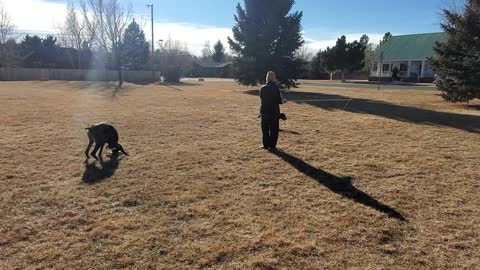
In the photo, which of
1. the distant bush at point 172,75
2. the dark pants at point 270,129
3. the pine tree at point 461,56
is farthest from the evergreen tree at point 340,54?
the dark pants at point 270,129

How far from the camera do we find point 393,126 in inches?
483

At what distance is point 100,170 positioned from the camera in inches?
272

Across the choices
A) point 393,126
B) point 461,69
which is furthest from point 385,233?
point 461,69

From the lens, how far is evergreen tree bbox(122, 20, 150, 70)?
197 feet

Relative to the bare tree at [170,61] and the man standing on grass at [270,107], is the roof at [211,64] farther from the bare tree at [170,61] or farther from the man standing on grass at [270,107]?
the man standing on grass at [270,107]

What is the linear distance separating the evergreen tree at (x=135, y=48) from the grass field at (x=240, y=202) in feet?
169

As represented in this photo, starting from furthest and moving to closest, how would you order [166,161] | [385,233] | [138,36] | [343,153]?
[138,36] < [343,153] < [166,161] < [385,233]

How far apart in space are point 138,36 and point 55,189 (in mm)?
63651

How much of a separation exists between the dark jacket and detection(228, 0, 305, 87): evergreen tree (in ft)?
63.9

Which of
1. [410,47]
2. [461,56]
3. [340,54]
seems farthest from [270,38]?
[410,47]

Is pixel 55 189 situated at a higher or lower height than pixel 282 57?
lower

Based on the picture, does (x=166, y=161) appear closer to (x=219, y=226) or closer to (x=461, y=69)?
(x=219, y=226)

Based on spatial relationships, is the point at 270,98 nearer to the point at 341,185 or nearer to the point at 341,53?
the point at 341,185

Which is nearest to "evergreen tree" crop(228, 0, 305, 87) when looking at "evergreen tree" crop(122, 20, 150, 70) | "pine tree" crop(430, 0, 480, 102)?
"pine tree" crop(430, 0, 480, 102)
